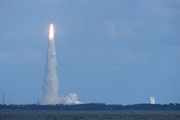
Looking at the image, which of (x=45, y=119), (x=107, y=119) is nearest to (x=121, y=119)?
(x=107, y=119)

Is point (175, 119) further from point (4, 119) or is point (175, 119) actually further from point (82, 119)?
point (4, 119)

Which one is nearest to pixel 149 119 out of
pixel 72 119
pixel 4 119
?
pixel 72 119

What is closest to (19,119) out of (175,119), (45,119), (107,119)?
(45,119)

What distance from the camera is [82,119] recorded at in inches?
4717

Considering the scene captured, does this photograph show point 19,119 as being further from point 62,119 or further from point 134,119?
point 134,119

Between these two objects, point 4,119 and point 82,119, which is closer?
point 4,119

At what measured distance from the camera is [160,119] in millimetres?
116750

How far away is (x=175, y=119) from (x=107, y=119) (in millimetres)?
9445

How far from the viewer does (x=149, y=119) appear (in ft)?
388

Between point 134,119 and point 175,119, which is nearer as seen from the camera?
point 175,119

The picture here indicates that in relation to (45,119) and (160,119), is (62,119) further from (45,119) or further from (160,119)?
(160,119)

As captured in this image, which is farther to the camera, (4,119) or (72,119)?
(72,119)

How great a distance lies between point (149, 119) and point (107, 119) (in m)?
5.36

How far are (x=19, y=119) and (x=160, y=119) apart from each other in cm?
1791
